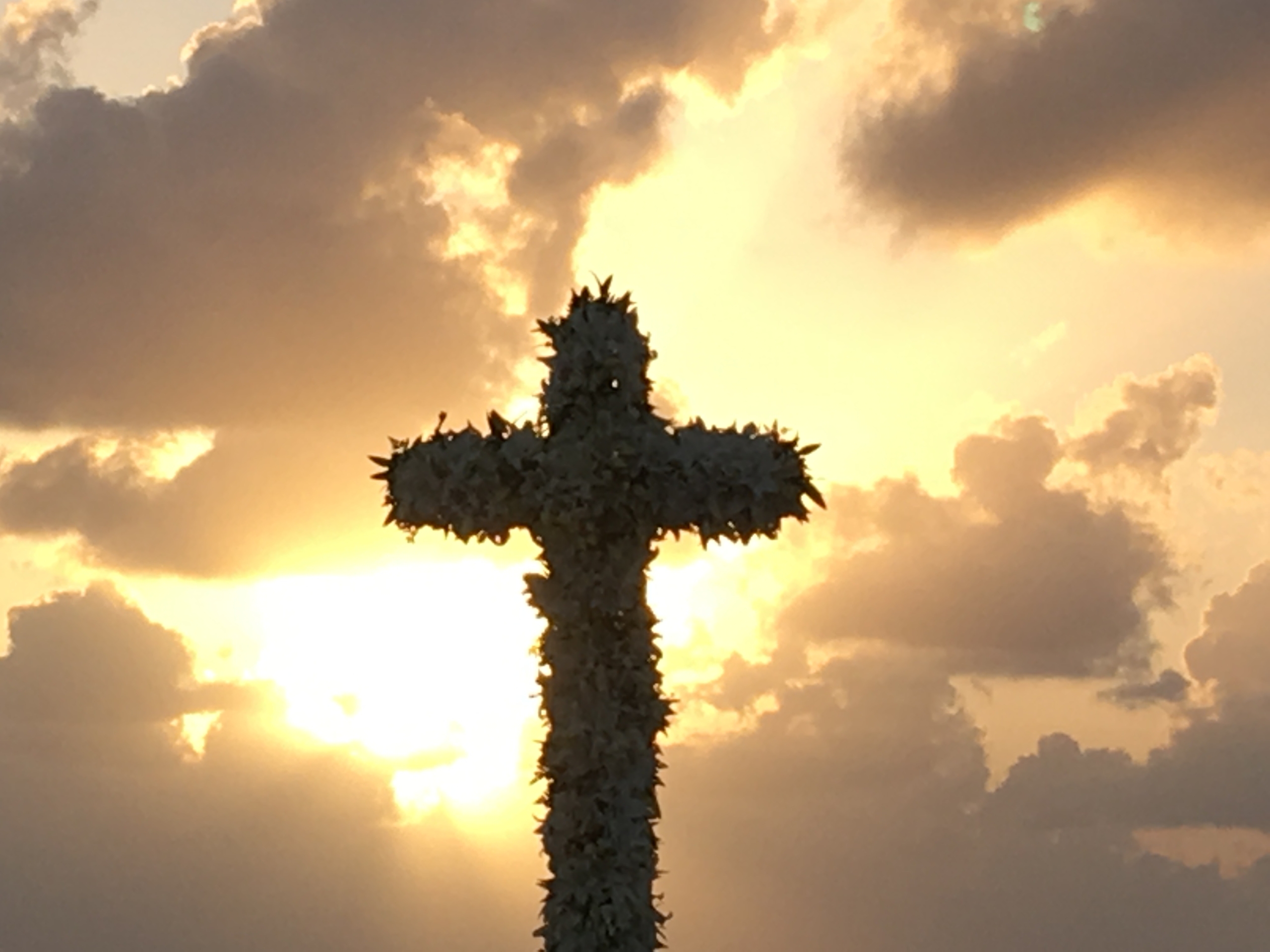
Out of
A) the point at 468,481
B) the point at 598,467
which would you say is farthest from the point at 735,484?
the point at 468,481

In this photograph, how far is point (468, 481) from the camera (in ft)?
68.0

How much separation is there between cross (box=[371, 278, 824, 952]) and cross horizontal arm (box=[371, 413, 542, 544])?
0.07 ft

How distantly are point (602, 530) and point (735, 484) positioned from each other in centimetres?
170

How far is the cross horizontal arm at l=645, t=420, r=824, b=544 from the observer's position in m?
20.3

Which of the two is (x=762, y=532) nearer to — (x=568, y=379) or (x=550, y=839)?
(x=568, y=379)

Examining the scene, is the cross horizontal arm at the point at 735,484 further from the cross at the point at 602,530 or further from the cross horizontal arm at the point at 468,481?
the cross horizontal arm at the point at 468,481

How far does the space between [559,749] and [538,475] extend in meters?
3.27

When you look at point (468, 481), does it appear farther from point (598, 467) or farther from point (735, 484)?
point (735, 484)

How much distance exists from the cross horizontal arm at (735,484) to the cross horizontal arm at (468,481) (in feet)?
5.36

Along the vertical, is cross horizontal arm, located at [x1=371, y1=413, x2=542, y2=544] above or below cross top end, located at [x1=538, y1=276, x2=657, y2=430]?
below

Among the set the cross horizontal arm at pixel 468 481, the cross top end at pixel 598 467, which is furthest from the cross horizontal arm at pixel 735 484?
the cross horizontal arm at pixel 468 481

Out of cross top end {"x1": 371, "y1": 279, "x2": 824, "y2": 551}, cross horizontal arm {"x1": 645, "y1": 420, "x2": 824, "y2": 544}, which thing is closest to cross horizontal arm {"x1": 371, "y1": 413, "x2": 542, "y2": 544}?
cross top end {"x1": 371, "y1": 279, "x2": 824, "y2": 551}

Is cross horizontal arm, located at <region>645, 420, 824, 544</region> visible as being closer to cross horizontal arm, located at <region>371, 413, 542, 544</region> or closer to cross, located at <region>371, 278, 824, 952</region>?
cross, located at <region>371, 278, 824, 952</region>

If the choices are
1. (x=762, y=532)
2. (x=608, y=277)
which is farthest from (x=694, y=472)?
(x=608, y=277)
